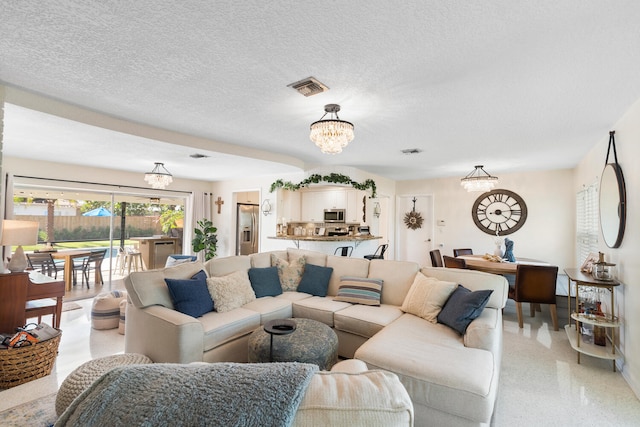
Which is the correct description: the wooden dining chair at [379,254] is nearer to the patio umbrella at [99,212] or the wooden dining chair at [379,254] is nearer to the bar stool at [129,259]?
the bar stool at [129,259]

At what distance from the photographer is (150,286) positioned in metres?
2.83

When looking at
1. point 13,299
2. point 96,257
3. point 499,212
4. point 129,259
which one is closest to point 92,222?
point 96,257

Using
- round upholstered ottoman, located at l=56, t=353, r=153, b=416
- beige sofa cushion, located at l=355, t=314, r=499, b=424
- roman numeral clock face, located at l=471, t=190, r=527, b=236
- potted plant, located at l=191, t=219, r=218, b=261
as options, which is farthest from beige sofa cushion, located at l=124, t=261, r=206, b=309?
roman numeral clock face, located at l=471, t=190, r=527, b=236

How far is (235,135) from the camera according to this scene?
13.1 feet

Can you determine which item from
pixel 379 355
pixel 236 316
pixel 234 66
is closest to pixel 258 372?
pixel 379 355

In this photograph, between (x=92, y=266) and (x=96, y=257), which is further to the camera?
(x=92, y=266)

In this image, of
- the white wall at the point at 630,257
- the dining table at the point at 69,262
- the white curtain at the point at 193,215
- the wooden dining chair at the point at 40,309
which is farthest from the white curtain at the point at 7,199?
the white wall at the point at 630,257

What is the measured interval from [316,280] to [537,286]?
9.62 ft

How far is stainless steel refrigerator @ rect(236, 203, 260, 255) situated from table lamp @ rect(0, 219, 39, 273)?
4653 mm

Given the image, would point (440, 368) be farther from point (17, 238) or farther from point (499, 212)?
point (499, 212)

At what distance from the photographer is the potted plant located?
7191 mm

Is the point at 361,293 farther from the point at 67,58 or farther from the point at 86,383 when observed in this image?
the point at 67,58

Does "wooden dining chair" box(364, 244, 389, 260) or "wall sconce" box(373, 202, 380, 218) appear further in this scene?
"wall sconce" box(373, 202, 380, 218)

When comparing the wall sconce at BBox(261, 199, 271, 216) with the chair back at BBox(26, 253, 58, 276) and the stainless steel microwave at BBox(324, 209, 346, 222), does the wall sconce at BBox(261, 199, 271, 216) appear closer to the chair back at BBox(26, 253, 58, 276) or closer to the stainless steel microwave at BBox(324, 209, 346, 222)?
the stainless steel microwave at BBox(324, 209, 346, 222)
